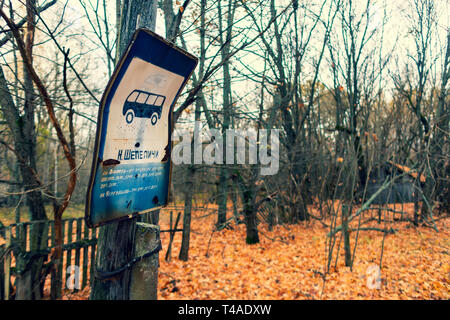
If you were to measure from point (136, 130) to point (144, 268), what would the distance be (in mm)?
812

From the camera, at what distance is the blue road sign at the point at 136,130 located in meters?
1.21

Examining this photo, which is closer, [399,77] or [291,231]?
[399,77]

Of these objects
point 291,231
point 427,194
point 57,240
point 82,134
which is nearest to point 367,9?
point 427,194

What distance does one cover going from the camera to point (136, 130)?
138 cm

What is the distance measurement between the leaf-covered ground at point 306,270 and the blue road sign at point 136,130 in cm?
407

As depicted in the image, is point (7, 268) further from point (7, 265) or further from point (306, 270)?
point (306, 270)

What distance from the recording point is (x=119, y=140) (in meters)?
1.30

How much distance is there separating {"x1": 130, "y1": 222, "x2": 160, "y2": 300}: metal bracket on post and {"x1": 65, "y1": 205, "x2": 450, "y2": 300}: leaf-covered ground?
368 cm

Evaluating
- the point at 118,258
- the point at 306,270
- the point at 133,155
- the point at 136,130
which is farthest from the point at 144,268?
the point at 306,270

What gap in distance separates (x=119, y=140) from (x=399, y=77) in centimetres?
921

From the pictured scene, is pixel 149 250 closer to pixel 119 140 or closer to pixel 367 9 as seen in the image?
pixel 119 140

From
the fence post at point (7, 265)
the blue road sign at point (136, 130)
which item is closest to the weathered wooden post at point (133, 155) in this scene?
the blue road sign at point (136, 130)

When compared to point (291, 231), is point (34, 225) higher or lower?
higher

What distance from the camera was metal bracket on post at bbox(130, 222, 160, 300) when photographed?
4.90 ft
